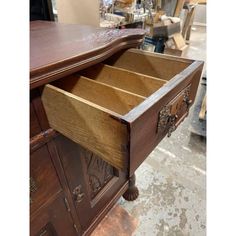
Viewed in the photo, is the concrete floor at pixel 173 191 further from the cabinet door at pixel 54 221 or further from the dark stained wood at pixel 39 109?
the dark stained wood at pixel 39 109

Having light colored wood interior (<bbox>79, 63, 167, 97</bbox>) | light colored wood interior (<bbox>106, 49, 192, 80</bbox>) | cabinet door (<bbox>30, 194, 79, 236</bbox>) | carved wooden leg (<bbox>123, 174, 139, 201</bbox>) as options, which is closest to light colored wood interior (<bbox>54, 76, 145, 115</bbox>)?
light colored wood interior (<bbox>79, 63, 167, 97</bbox>)

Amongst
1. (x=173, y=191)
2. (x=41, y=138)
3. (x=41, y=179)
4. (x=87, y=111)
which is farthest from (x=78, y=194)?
(x=173, y=191)

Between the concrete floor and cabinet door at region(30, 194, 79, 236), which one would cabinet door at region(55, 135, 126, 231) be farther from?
the concrete floor

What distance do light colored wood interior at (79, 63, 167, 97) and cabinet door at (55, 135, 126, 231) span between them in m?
0.22

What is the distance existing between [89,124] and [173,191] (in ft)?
3.16

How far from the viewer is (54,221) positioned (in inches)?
25.7

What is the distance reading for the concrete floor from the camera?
102 cm

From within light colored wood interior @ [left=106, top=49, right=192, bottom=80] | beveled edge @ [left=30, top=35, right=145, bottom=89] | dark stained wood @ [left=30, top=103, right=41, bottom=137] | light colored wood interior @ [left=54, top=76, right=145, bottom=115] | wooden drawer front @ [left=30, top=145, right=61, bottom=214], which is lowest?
wooden drawer front @ [left=30, top=145, right=61, bottom=214]

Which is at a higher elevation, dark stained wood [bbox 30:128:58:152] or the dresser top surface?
the dresser top surface

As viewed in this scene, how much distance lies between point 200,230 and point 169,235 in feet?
0.53

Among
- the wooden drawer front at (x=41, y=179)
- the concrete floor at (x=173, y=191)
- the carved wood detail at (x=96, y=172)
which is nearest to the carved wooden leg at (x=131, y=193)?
the concrete floor at (x=173, y=191)

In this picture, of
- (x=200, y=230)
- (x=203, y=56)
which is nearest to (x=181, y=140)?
(x=200, y=230)

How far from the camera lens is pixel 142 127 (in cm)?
39
